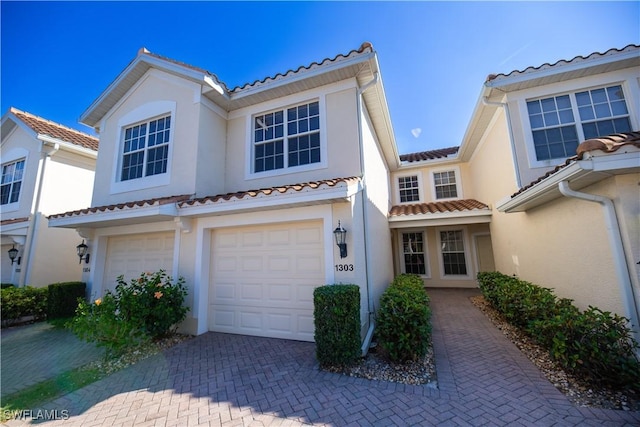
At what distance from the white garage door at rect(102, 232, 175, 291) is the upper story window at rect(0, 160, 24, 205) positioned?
7.45 meters

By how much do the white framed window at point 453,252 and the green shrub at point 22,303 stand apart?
16.7 meters

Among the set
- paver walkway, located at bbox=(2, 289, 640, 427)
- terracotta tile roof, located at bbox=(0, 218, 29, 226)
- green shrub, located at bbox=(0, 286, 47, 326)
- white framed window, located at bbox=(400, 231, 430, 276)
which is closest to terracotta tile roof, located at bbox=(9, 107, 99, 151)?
terracotta tile roof, located at bbox=(0, 218, 29, 226)

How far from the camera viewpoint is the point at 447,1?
7.14 metres

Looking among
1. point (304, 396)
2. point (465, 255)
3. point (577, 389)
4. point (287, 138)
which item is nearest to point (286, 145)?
point (287, 138)

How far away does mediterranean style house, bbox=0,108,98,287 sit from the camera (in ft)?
34.2

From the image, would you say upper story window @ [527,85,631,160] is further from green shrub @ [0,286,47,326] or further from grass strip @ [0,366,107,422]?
green shrub @ [0,286,47,326]

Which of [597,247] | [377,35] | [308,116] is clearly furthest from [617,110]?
[308,116]

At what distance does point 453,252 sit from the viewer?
13016 millimetres

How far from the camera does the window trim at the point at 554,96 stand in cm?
691

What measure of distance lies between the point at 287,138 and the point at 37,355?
7951mm

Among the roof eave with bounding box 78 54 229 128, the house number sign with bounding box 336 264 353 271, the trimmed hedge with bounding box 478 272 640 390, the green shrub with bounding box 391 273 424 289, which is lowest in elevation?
the trimmed hedge with bounding box 478 272 640 390

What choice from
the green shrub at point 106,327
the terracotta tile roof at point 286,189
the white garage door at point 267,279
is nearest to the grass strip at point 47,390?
the green shrub at point 106,327

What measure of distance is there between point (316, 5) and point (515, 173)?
7783 millimetres

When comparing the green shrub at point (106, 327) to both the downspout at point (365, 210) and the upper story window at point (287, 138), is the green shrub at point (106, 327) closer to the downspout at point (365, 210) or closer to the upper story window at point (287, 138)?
the upper story window at point (287, 138)
